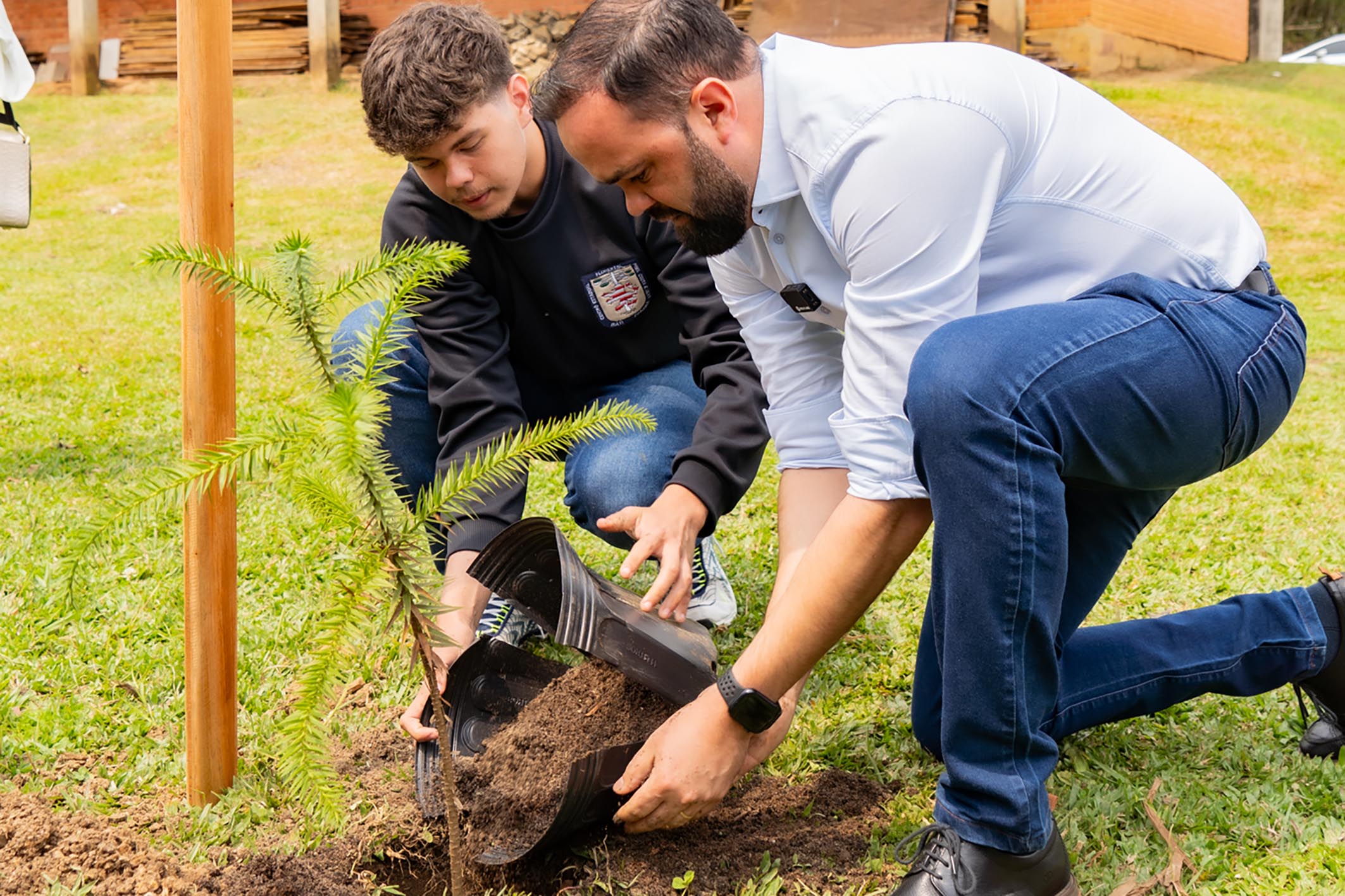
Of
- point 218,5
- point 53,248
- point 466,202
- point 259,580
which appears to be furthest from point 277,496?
point 53,248

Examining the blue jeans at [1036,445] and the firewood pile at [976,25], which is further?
the firewood pile at [976,25]

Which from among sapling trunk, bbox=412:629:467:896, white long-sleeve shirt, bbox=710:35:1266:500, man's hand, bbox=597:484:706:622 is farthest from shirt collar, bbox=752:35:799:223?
sapling trunk, bbox=412:629:467:896

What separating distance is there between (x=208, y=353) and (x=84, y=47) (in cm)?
1455

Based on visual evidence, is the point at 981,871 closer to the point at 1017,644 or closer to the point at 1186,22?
the point at 1017,644

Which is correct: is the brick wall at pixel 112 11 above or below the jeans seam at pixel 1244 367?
below

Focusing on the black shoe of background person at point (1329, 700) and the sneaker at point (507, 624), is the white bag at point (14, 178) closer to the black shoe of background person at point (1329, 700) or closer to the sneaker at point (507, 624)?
the sneaker at point (507, 624)

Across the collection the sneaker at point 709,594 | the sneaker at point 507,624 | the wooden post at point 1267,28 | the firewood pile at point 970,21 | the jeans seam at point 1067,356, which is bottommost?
the wooden post at point 1267,28

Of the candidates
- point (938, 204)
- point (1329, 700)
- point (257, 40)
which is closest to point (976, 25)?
point (257, 40)

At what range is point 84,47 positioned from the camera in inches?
549

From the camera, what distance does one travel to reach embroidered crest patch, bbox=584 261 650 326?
2.90m

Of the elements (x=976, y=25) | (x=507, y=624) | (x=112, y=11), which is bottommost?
(x=112, y=11)

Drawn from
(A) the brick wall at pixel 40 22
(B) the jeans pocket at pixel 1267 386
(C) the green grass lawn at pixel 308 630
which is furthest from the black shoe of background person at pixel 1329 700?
(A) the brick wall at pixel 40 22

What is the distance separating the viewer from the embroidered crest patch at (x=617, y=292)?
2.90 metres

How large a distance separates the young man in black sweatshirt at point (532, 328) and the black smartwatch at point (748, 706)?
50cm
